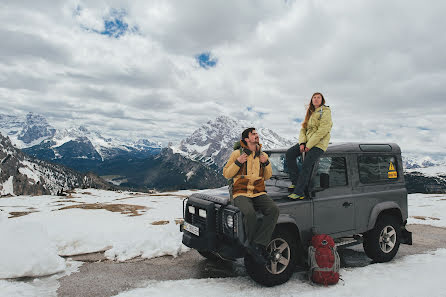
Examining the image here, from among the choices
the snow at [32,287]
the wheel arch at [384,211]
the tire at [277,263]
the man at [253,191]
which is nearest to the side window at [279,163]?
the man at [253,191]

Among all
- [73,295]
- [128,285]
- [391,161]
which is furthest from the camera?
[391,161]

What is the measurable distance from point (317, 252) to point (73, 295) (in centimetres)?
501

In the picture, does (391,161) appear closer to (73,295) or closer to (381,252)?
(381,252)

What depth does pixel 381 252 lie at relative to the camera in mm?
7574

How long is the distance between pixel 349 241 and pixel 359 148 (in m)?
2.37

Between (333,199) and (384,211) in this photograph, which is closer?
(333,199)

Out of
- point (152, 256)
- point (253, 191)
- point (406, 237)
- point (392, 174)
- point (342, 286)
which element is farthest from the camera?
point (152, 256)

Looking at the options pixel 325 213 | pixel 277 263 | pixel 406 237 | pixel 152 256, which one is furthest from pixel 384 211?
pixel 152 256

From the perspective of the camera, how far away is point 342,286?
594 cm

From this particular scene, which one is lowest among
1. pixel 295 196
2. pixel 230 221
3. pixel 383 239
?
pixel 383 239

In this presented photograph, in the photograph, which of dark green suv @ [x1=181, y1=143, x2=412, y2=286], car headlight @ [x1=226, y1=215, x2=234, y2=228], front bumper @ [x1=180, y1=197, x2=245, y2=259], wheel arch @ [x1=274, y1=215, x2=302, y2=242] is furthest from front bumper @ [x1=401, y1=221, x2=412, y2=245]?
car headlight @ [x1=226, y1=215, x2=234, y2=228]

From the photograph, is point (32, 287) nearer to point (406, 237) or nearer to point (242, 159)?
point (242, 159)

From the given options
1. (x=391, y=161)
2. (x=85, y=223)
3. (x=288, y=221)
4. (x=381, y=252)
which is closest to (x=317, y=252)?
(x=288, y=221)

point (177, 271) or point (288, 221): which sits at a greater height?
point (288, 221)
